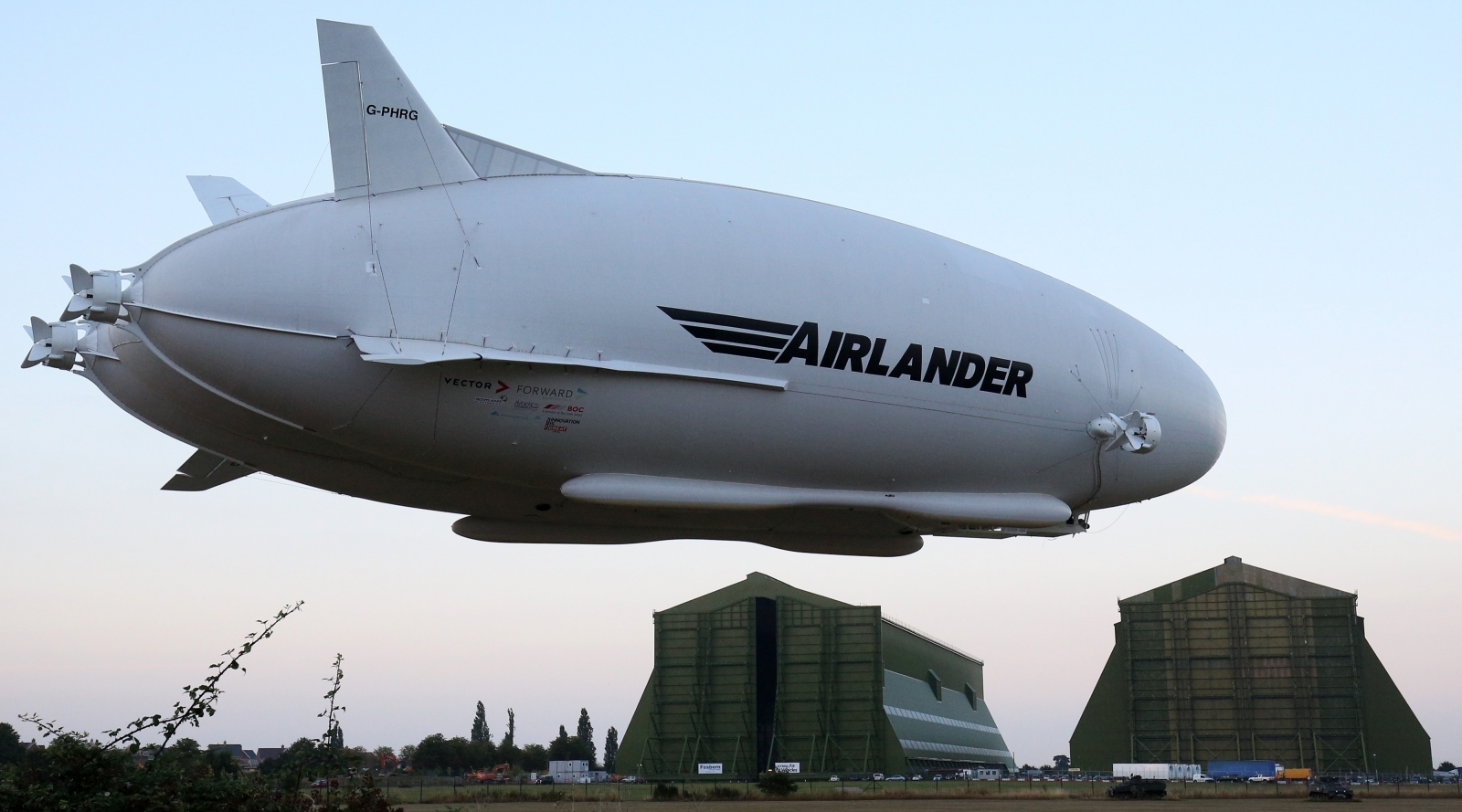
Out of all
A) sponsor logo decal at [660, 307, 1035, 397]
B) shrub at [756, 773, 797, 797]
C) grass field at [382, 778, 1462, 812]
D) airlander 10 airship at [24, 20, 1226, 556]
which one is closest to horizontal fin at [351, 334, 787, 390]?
airlander 10 airship at [24, 20, 1226, 556]

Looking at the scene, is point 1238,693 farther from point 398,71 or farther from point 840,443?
point 398,71

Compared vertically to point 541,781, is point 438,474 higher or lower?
higher

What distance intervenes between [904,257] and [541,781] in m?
55.0

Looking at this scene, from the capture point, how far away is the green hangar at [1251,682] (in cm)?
6769

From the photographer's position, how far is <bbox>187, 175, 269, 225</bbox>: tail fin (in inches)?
783

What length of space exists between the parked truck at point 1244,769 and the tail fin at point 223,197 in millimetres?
59361

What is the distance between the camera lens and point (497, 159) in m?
19.2

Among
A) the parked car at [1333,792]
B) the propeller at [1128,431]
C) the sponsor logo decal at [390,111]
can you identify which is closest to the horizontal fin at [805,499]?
the propeller at [1128,431]

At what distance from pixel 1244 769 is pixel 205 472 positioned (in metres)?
59.9

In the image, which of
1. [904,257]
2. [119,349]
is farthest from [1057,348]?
[119,349]

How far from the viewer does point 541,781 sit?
2756 inches

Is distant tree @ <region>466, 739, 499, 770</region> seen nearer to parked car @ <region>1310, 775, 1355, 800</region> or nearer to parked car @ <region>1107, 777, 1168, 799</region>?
parked car @ <region>1107, 777, 1168, 799</region>

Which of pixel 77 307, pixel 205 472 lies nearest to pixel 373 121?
pixel 77 307

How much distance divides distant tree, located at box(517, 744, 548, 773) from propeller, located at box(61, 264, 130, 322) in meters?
73.3
